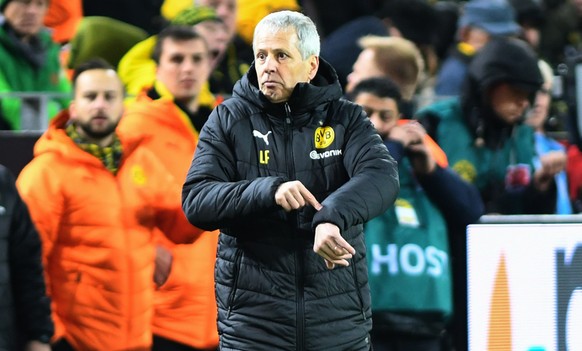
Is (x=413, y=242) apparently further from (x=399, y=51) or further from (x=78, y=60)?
(x=78, y=60)

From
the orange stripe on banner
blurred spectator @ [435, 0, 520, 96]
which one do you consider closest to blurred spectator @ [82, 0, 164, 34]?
blurred spectator @ [435, 0, 520, 96]

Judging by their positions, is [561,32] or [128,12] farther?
[561,32]

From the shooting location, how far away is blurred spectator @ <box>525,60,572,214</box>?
769 centimetres

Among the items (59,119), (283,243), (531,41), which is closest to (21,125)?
(59,119)

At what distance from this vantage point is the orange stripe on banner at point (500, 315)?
654 centimetres

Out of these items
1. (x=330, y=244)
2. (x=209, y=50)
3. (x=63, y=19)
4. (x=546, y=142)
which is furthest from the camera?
(x=63, y=19)

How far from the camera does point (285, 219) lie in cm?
456

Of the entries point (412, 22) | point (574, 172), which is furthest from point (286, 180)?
point (412, 22)

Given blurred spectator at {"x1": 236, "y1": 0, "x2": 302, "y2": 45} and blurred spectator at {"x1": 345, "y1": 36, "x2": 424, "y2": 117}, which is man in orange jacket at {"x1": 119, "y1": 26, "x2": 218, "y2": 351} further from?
blurred spectator at {"x1": 236, "y1": 0, "x2": 302, "y2": 45}

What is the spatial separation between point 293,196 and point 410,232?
240 centimetres

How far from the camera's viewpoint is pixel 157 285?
686 centimetres

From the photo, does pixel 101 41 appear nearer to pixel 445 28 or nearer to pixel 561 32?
pixel 445 28

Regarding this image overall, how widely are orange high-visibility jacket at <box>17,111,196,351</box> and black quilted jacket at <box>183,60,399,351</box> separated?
6.25ft

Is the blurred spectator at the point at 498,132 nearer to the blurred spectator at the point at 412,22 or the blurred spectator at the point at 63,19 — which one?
the blurred spectator at the point at 412,22
